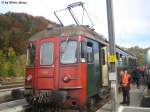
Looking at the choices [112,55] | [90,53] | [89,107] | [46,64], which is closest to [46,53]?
[46,64]

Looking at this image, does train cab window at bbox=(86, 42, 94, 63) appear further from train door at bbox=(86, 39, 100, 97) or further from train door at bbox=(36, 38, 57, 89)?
train door at bbox=(36, 38, 57, 89)

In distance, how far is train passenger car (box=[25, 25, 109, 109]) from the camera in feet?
41.3

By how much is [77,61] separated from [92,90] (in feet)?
5.52

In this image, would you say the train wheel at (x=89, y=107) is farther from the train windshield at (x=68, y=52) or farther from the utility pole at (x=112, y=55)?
the train windshield at (x=68, y=52)

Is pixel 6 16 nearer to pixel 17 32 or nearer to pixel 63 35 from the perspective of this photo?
pixel 17 32

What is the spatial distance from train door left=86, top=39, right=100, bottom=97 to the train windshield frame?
Result: 214cm

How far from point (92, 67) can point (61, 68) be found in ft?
4.91

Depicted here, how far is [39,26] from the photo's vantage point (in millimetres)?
74000

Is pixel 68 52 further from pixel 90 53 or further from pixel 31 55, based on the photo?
pixel 31 55

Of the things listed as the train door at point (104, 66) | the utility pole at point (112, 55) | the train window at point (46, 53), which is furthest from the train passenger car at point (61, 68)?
the train door at point (104, 66)

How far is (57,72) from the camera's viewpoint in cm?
1291

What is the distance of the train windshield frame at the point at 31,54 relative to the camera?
13.7m

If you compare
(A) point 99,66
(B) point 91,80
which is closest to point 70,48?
(B) point 91,80

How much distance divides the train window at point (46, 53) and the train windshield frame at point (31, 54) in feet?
1.44
